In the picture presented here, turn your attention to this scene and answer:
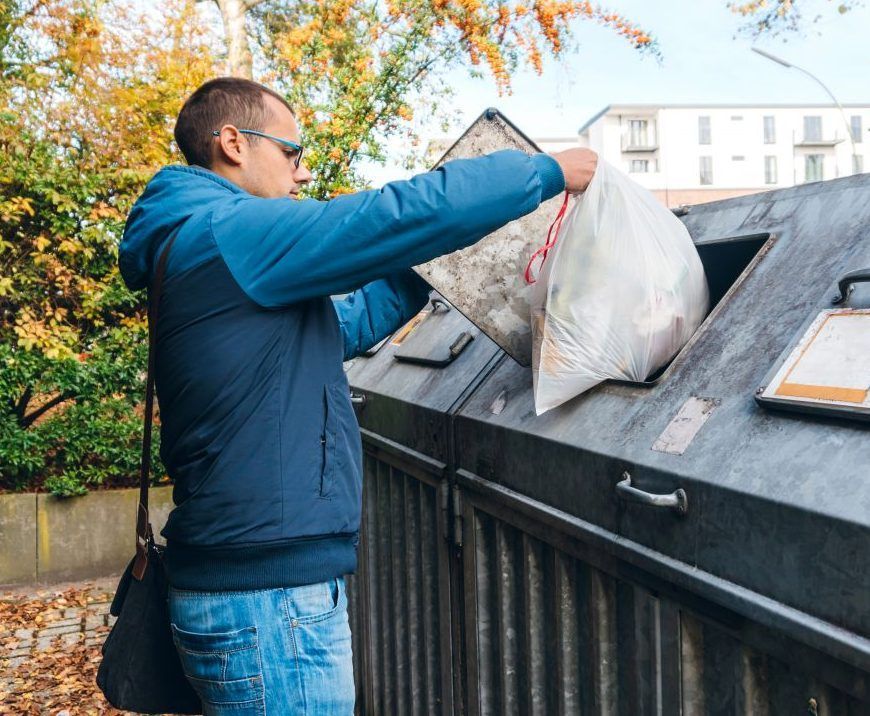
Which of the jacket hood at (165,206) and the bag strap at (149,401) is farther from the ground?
the jacket hood at (165,206)

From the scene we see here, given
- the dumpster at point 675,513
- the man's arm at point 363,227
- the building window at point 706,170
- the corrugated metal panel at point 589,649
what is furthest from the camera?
the building window at point 706,170

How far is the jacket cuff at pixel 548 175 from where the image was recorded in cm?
167

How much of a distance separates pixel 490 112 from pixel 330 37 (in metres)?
7.67

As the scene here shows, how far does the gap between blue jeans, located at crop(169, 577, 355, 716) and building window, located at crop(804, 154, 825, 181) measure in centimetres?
6071

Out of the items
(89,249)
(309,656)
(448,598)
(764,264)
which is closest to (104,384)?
(89,249)

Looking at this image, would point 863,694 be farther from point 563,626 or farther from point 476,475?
point 476,475

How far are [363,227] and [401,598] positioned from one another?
1472 millimetres

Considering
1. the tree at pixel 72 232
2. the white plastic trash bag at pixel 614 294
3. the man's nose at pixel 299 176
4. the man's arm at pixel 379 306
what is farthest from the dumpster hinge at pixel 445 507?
the tree at pixel 72 232

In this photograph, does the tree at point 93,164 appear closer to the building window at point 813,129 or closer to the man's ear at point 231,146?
the man's ear at point 231,146

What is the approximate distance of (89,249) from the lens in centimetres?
634

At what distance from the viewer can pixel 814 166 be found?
185 feet

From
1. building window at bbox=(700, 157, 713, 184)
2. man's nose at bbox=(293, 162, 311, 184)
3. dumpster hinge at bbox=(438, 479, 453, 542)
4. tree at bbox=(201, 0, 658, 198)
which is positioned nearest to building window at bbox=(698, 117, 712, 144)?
building window at bbox=(700, 157, 713, 184)

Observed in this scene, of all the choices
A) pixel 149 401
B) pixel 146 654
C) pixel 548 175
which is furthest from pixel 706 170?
pixel 146 654

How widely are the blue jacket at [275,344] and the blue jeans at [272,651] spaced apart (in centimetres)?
3
